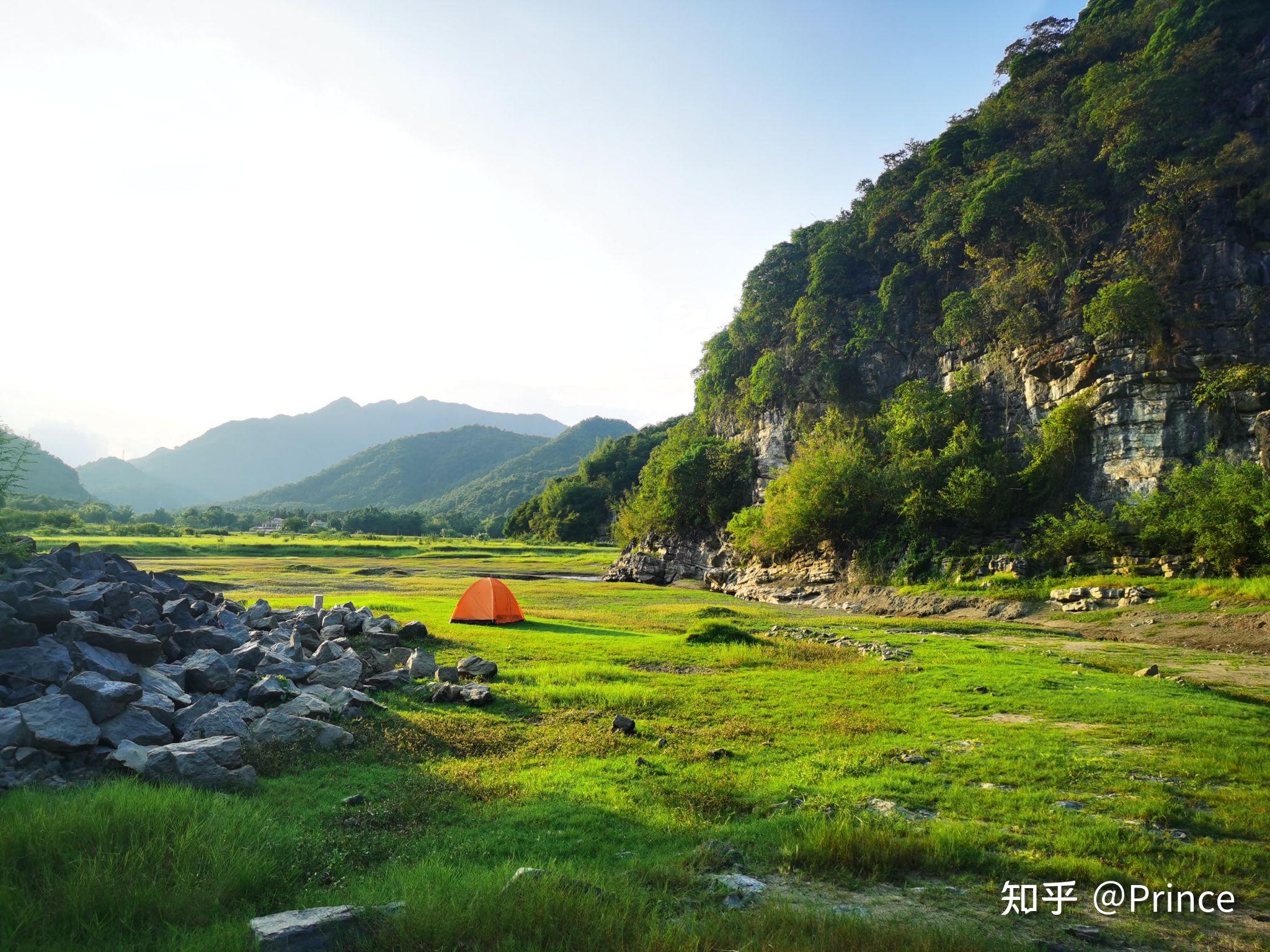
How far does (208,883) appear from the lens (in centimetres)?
516

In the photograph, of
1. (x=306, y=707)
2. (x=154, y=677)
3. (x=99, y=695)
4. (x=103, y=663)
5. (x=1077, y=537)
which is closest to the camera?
(x=99, y=695)

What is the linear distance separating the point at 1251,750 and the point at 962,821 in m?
5.52

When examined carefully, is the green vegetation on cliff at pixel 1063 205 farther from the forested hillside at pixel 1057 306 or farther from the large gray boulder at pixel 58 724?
the large gray boulder at pixel 58 724

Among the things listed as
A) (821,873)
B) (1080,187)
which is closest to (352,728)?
(821,873)

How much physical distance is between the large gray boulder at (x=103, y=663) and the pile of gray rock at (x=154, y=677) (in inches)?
0.8

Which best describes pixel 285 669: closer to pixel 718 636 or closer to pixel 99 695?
pixel 99 695

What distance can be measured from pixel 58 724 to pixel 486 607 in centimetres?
1564

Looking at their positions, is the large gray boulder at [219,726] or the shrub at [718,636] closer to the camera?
the large gray boulder at [219,726]

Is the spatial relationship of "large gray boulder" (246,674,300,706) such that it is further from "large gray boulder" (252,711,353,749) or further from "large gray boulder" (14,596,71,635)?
"large gray boulder" (14,596,71,635)

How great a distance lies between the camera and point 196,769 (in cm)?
731

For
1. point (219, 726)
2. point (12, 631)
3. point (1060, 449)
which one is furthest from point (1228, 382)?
point (12, 631)

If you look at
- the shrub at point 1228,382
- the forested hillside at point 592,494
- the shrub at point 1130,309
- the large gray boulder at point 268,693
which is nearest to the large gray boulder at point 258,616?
the large gray boulder at point 268,693

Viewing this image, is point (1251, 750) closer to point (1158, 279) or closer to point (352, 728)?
point (352, 728)

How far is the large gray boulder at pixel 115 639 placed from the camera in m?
9.59
